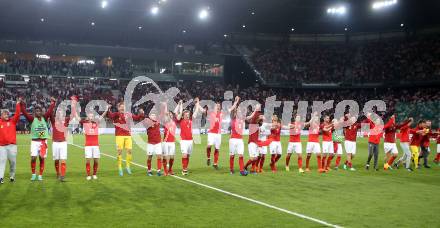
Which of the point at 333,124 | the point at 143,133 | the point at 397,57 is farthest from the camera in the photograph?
the point at 397,57

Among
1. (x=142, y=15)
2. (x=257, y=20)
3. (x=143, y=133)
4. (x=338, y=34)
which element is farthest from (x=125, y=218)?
(x=338, y=34)

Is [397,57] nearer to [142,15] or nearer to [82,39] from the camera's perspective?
[142,15]

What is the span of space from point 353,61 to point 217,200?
50748mm

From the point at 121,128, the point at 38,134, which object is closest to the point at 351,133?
the point at 121,128

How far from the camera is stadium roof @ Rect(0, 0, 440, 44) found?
44.2 m

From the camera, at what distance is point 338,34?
6247cm

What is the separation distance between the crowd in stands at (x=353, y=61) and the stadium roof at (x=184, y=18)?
254 centimetres

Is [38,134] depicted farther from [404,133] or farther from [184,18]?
[184,18]

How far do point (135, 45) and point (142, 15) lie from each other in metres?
11.8

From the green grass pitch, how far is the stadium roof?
2978 cm

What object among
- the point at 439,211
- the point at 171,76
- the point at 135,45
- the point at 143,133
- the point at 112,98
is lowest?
the point at 439,211

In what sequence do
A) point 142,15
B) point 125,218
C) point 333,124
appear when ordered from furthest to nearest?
point 142,15, point 333,124, point 125,218

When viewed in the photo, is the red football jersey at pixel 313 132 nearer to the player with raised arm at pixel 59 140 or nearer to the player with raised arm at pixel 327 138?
the player with raised arm at pixel 327 138

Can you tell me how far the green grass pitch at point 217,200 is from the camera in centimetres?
970
